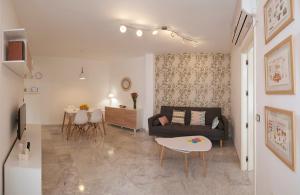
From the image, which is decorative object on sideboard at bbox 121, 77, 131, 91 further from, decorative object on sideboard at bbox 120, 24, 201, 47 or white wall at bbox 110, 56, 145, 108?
decorative object on sideboard at bbox 120, 24, 201, 47

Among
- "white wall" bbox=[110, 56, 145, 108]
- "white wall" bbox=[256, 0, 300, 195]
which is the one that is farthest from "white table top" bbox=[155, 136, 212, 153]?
"white wall" bbox=[110, 56, 145, 108]

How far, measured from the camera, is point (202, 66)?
5.58 meters

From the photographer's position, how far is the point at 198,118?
516 cm

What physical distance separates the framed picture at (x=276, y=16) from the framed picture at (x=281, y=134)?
0.48 metres

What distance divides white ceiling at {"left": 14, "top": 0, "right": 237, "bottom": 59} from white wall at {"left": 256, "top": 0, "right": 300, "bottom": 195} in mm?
1258

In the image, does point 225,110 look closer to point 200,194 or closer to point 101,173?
point 200,194

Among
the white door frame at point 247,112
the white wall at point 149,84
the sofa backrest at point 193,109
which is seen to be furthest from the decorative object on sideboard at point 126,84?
the white door frame at point 247,112

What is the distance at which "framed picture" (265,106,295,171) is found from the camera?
103 cm

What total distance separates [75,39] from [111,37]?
84 cm

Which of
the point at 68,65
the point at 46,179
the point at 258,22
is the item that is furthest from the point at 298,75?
the point at 68,65

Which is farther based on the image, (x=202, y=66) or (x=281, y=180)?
(x=202, y=66)

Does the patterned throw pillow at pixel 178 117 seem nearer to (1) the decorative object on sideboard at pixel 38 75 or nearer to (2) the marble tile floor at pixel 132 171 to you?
(2) the marble tile floor at pixel 132 171

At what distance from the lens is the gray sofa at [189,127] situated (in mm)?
4457

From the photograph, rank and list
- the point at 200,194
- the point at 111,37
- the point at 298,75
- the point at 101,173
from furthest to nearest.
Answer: the point at 111,37
the point at 101,173
the point at 200,194
the point at 298,75
